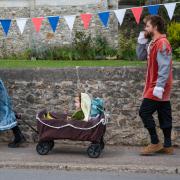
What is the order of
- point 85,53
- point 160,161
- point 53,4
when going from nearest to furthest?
point 160,161, point 85,53, point 53,4

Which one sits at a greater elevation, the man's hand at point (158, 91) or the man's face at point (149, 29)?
the man's face at point (149, 29)

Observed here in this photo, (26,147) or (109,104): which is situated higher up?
(109,104)

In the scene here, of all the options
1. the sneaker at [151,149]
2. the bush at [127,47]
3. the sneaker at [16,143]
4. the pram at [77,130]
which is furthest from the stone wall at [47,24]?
the pram at [77,130]

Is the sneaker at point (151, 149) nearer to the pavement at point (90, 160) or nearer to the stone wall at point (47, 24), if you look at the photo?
the pavement at point (90, 160)

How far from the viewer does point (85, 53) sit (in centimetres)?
2073

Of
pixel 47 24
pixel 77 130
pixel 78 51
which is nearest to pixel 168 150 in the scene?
pixel 77 130

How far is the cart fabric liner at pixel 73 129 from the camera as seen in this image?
7.84 metres

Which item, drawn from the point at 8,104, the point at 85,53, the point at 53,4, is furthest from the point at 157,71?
the point at 53,4

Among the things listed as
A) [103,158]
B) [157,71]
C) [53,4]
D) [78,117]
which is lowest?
[53,4]

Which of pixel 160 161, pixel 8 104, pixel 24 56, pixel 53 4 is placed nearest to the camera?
pixel 160 161

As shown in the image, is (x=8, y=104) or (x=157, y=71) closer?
(x=157, y=71)

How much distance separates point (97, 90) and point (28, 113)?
4.08 ft

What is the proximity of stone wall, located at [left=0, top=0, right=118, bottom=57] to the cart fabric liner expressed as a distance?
15.6 meters

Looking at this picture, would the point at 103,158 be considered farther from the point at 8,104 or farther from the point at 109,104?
the point at 8,104
